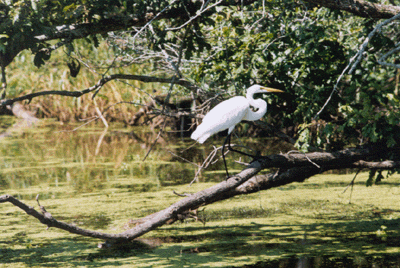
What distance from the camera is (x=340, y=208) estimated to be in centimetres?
434

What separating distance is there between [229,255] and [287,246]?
0.44 m

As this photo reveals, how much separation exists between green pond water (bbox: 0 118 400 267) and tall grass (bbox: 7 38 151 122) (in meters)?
3.66

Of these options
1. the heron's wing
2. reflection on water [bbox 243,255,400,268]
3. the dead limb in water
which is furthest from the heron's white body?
reflection on water [bbox 243,255,400,268]

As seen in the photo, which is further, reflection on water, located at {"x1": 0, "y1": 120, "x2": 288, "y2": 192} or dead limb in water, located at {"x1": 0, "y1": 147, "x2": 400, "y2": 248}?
reflection on water, located at {"x1": 0, "y1": 120, "x2": 288, "y2": 192}

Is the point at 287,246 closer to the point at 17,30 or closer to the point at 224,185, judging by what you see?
the point at 224,185

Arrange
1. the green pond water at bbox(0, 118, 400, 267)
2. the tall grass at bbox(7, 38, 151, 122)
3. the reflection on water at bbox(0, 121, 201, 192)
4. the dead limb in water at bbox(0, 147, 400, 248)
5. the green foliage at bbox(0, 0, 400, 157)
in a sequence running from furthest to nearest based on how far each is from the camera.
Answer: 1. the tall grass at bbox(7, 38, 151, 122)
2. the reflection on water at bbox(0, 121, 201, 192)
3. the green foliage at bbox(0, 0, 400, 157)
4. the green pond water at bbox(0, 118, 400, 267)
5. the dead limb in water at bbox(0, 147, 400, 248)

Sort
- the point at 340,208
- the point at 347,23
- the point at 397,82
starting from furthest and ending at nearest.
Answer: the point at 397,82, the point at 347,23, the point at 340,208

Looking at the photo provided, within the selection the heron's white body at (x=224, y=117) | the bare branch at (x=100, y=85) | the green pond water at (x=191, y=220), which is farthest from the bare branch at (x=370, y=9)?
the green pond water at (x=191, y=220)

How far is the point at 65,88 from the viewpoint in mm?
11133

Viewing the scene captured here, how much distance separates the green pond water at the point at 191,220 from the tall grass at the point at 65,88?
3656 millimetres

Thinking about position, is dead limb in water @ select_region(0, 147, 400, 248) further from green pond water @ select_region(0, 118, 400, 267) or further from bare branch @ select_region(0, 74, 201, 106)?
bare branch @ select_region(0, 74, 201, 106)

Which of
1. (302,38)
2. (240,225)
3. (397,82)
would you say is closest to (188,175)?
(240,225)

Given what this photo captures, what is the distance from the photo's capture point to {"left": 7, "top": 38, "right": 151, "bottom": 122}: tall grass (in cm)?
1051

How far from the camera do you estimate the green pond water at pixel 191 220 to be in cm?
322
